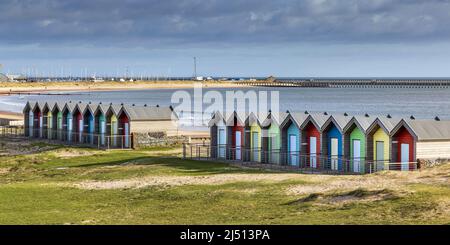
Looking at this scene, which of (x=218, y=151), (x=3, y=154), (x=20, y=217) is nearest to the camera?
(x=20, y=217)

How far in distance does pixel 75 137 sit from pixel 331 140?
95.5 feet

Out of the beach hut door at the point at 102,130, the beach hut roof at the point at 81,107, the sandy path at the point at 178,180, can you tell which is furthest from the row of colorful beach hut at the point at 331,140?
the beach hut roof at the point at 81,107

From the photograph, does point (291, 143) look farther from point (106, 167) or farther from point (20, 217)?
point (20, 217)

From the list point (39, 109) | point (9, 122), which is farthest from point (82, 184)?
point (9, 122)

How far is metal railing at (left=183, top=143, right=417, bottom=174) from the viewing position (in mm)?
41531

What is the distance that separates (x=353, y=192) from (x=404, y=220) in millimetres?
5855

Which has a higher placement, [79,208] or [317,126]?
[317,126]

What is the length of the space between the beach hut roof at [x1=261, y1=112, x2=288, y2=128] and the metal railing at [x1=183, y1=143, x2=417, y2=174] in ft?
5.26

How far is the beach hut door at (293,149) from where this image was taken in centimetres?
4669

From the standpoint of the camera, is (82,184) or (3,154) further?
(3,154)

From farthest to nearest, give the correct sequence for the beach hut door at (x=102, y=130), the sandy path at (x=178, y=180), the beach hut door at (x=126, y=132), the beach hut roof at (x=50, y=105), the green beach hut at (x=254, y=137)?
the beach hut roof at (x=50, y=105), the beach hut door at (x=102, y=130), the beach hut door at (x=126, y=132), the green beach hut at (x=254, y=137), the sandy path at (x=178, y=180)

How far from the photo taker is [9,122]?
9025 centimetres

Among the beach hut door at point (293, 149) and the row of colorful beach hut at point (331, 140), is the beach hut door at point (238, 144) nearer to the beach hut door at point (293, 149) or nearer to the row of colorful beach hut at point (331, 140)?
the row of colorful beach hut at point (331, 140)

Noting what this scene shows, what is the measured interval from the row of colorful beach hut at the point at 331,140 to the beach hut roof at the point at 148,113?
10090 millimetres
